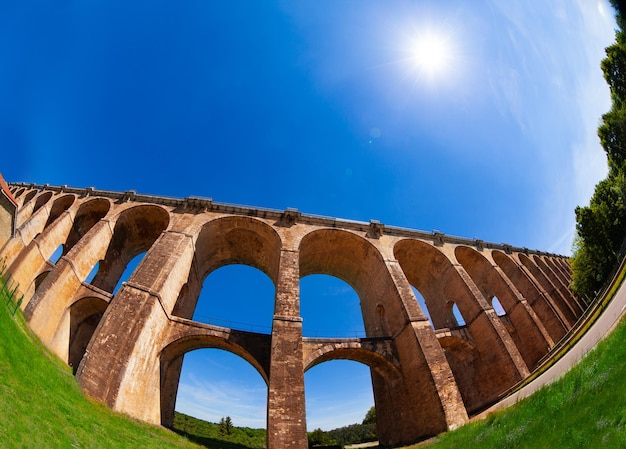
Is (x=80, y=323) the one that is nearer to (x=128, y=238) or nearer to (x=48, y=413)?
(x=128, y=238)

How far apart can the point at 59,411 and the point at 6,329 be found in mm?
3335

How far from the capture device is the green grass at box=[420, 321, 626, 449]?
517 cm

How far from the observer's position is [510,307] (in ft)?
67.8

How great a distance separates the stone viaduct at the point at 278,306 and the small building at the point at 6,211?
2435mm

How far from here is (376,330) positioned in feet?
60.8

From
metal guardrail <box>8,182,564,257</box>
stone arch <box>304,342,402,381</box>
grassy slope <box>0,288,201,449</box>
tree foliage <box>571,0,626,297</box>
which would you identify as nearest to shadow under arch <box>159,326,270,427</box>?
stone arch <box>304,342,402,381</box>

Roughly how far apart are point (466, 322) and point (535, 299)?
9.64m

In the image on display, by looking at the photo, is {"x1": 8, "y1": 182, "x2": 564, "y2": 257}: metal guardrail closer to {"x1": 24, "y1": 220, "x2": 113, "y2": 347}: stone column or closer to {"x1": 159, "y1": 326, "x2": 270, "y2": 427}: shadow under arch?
{"x1": 24, "y1": 220, "x2": 113, "y2": 347}: stone column

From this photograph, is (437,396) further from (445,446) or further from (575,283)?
(575,283)

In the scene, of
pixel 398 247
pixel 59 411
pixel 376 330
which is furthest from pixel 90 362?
pixel 398 247

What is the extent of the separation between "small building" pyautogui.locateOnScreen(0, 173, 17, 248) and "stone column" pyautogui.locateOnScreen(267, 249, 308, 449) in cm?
1221

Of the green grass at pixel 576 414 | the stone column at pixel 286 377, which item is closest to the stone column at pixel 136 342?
the stone column at pixel 286 377

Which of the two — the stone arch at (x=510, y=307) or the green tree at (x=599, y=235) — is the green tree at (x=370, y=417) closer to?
the stone arch at (x=510, y=307)

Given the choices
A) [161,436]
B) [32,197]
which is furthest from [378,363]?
[32,197]
